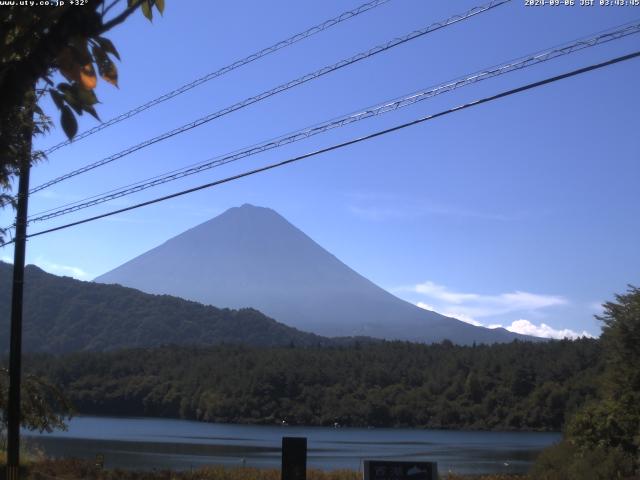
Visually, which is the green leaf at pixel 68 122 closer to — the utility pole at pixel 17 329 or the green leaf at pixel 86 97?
the green leaf at pixel 86 97

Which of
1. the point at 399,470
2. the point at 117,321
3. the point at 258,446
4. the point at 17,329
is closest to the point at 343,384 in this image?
the point at 258,446

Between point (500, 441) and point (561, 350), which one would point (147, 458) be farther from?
point (561, 350)

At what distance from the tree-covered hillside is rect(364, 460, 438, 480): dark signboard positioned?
7811 cm

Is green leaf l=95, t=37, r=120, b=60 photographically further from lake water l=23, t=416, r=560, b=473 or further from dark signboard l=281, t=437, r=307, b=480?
lake water l=23, t=416, r=560, b=473

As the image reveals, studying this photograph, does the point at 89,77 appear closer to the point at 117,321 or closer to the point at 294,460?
the point at 294,460

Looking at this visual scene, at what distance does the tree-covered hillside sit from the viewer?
295 feet

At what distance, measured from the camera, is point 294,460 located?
11.0 metres

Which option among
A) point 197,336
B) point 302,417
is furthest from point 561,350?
point 197,336

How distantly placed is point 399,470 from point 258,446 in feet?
183

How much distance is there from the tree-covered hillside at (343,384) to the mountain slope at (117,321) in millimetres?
45879

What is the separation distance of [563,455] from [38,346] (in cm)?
14164

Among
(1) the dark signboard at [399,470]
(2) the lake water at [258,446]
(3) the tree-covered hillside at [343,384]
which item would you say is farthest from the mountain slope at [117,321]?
(1) the dark signboard at [399,470]

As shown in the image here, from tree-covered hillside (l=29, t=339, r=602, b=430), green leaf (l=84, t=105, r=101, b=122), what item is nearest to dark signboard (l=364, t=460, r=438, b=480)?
green leaf (l=84, t=105, r=101, b=122)

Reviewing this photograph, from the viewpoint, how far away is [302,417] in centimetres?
9850
